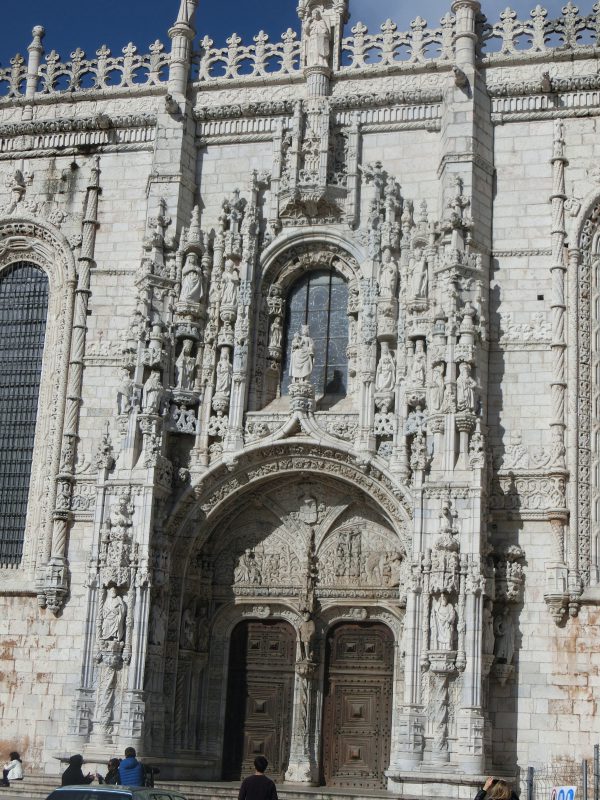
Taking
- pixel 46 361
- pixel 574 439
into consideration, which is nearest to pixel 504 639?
pixel 574 439

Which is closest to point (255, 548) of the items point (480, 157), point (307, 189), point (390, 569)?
point (390, 569)

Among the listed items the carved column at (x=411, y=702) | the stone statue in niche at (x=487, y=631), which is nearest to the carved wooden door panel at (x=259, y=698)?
the carved column at (x=411, y=702)

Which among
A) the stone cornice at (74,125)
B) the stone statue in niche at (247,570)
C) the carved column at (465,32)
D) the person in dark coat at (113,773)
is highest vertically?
the carved column at (465,32)

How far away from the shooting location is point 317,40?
78.3ft

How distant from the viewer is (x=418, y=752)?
19094mm

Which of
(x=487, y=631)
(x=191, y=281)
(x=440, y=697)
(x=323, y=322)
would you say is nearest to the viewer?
(x=440, y=697)

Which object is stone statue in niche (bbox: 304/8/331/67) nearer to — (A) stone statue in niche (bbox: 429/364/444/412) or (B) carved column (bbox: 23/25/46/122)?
(B) carved column (bbox: 23/25/46/122)

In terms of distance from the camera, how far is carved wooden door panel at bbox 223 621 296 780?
70.7 feet

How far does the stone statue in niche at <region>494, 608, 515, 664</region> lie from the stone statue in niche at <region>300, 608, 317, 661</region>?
3.15 m

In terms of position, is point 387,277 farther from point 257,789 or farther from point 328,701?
point 257,789

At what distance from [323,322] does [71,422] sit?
4.82m

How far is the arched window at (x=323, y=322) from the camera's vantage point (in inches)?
894

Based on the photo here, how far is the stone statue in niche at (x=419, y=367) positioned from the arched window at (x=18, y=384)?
732cm

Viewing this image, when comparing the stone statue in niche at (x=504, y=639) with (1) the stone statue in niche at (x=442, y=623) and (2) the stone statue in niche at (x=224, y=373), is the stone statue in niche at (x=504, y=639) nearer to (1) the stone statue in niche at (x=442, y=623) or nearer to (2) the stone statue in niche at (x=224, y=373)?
(1) the stone statue in niche at (x=442, y=623)
